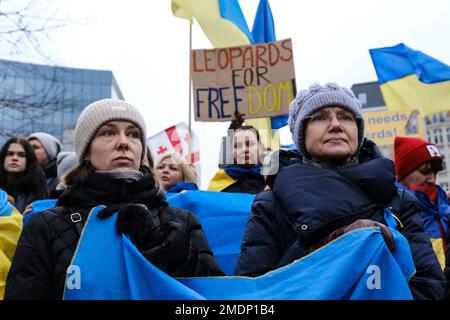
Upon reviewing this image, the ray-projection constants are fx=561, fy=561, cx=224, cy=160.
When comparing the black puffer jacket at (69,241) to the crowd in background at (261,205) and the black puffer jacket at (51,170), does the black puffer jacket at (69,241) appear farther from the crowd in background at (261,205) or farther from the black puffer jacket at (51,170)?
the black puffer jacket at (51,170)

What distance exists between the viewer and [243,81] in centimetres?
504

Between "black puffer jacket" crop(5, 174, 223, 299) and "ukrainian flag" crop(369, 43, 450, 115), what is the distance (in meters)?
5.97

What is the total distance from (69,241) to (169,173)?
256 centimetres

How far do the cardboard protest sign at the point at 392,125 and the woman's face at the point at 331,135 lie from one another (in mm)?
6288

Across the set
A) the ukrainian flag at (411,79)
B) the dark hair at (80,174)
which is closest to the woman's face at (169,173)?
the dark hair at (80,174)

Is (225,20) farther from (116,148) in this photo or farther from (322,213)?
(322,213)

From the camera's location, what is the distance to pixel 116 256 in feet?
6.40

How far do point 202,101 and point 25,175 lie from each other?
5.30 feet

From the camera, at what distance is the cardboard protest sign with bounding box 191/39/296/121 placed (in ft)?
16.1

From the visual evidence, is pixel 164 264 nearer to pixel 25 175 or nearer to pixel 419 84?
pixel 25 175

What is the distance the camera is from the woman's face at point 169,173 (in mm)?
4703

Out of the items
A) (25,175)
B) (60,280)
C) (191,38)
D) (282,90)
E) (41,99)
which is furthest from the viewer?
(41,99)

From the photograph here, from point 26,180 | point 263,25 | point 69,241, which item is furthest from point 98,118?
point 263,25

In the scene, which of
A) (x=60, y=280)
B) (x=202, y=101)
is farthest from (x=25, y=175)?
(x=60, y=280)
